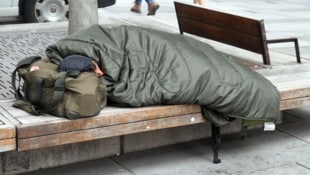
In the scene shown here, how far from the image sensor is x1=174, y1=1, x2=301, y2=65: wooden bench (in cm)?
541

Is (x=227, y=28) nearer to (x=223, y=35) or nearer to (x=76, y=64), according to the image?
(x=223, y=35)

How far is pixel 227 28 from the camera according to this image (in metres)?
5.69

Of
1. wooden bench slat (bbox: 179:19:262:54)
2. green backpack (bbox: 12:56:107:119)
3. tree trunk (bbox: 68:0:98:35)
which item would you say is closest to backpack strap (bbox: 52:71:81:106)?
green backpack (bbox: 12:56:107:119)

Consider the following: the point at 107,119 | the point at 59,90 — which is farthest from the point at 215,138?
the point at 59,90

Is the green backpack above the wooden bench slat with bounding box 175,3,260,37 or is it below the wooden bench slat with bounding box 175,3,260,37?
below

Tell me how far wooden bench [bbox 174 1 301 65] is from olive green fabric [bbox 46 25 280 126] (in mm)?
859

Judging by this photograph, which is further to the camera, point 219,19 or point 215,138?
point 219,19

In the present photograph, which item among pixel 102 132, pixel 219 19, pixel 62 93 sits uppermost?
pixel 219 19

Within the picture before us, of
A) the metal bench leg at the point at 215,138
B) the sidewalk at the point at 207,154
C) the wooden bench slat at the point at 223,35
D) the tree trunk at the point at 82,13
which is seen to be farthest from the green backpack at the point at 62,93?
the wooden bench slat at the point at 223,35

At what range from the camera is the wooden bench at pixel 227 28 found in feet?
17.7

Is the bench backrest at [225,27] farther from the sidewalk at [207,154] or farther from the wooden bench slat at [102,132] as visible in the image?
the wooden bench slat at [102,132]

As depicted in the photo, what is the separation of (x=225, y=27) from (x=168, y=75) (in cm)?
158

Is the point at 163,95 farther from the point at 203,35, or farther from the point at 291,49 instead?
the point at 291,49

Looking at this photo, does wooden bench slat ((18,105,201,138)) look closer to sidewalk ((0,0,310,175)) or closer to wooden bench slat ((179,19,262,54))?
sidewalk ((0,0,310,175))
